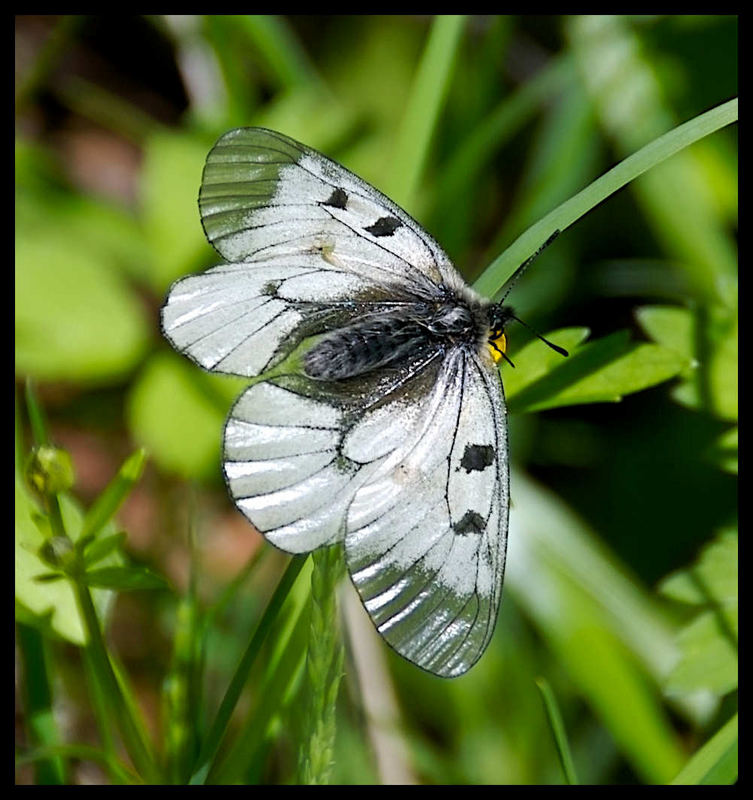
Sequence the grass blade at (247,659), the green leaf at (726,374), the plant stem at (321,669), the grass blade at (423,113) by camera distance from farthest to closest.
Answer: the grass blade at (423,113)
the green leaf at (726,374)
the grass blade at (247,659)
the plant stem at (321,669)

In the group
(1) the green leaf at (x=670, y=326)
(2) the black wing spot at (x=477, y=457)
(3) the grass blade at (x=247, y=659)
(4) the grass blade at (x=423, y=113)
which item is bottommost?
(3) the grass blade at (x=247, y=659)

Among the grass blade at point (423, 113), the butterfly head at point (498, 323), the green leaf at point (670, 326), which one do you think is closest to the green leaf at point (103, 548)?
the butterfly head at point (498, 323)

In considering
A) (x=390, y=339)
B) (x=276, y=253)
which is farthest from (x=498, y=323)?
(x=276, y=253)

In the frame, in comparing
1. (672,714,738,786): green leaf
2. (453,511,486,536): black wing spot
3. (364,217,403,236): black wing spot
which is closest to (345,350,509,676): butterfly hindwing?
(453,511,486,536): black wing spot

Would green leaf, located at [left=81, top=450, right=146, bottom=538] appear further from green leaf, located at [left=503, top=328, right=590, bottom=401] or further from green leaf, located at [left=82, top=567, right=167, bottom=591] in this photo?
green leaf, located at [left=503, top=328, right=590, bottom=401]

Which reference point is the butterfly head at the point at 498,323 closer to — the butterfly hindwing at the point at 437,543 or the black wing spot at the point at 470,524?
the butterfly hindwing at the point at 437,543

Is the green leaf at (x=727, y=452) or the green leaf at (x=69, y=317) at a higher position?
the green leaf at (x=69, y=317)

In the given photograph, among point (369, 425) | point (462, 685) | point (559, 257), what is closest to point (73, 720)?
point (462, 685)
